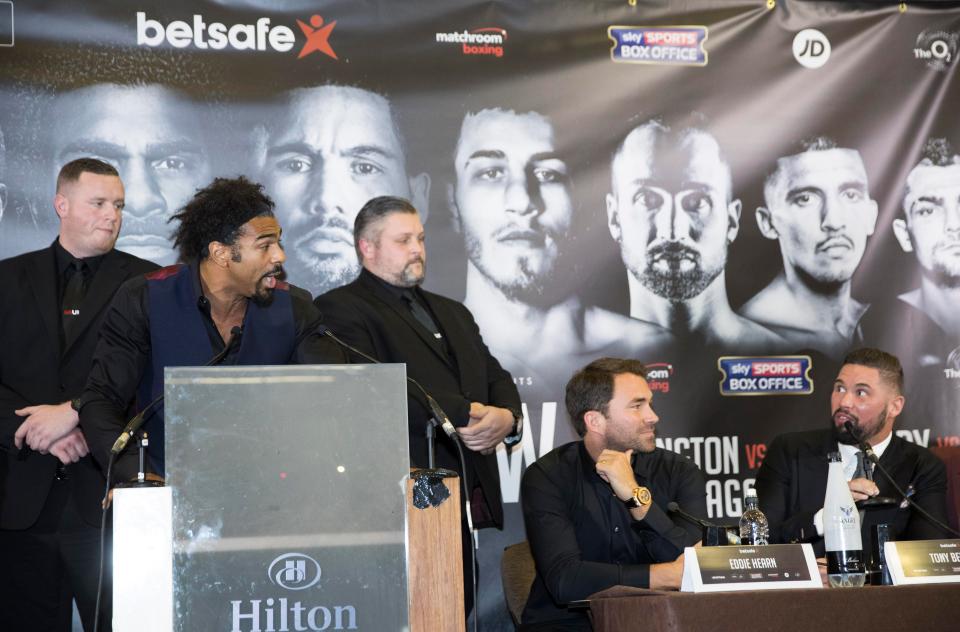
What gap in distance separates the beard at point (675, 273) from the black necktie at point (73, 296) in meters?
2.44

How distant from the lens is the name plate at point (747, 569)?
8.70 feet

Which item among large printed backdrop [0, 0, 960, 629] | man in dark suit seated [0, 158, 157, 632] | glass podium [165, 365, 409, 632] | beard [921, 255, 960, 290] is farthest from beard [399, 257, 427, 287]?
beard [921, 255, 960, 290]

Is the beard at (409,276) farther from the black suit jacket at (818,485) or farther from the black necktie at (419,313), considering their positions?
the black suit jacket at (818,485)

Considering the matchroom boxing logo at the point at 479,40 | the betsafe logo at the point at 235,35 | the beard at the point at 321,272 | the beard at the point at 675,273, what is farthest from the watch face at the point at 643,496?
the betsafe logo at the point at 235,35

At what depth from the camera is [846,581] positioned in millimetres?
2947

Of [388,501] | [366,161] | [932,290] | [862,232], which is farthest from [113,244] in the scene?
[932,290]

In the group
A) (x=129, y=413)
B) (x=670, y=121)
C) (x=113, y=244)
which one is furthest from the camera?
(x=670, y=121)

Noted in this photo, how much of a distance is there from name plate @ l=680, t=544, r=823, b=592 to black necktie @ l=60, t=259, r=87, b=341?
2637 millimetres

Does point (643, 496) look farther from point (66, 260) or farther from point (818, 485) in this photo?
point (66, 260)

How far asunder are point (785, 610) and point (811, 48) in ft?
12.1

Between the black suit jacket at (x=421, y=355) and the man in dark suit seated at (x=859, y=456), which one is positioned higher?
the black suit jacket at (x=421, y=355)

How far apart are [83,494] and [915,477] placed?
308 centimetres

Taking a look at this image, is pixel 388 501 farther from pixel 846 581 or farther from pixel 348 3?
pixel 348 3

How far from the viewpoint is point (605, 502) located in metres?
4.03
